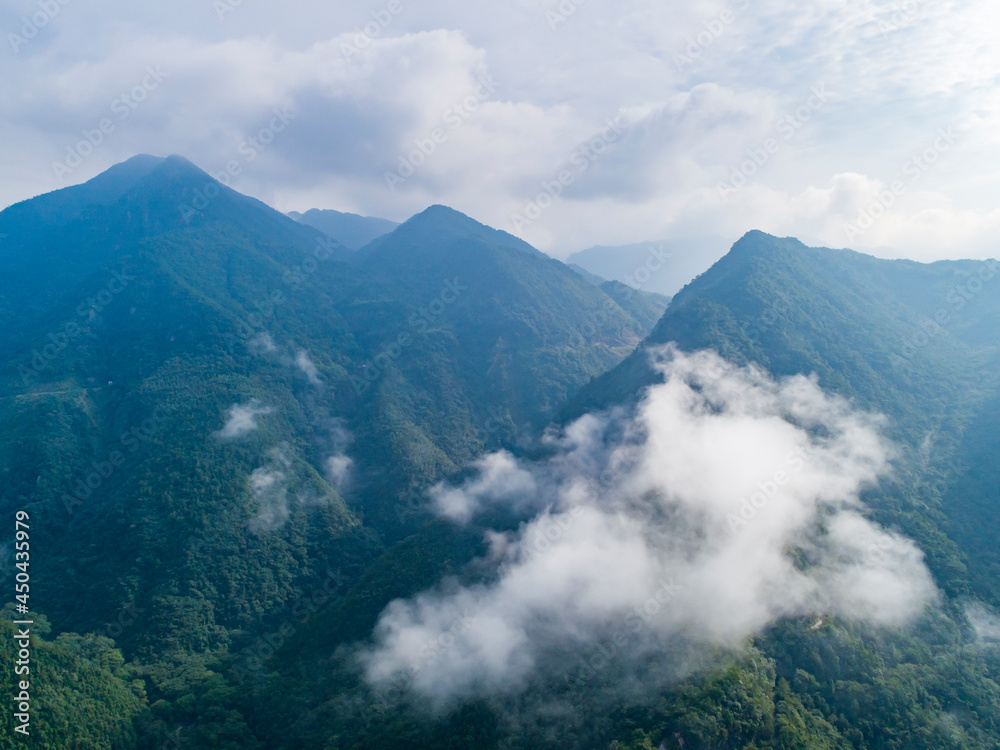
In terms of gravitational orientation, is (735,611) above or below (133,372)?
below

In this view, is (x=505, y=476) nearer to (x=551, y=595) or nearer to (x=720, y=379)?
(x=551, y=595)

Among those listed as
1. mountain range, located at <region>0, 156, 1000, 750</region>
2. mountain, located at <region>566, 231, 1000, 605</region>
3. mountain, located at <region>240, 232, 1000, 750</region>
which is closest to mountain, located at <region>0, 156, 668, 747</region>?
mountain range, located at <region>0, 156, 1000, 750</region>

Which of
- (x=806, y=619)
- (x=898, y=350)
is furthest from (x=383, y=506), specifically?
(x=898, y=350)

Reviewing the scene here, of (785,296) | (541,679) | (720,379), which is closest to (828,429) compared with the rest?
(720,379)

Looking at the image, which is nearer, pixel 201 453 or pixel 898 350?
pixel 201 453

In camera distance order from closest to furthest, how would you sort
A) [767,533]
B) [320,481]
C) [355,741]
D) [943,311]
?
1. [355,741]
2. [767,533]
3. [320,481]
4. [943,311]

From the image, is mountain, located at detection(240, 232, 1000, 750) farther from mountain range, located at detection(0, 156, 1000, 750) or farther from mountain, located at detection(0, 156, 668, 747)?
mountain, located at detection(0, 156, 668, 747)

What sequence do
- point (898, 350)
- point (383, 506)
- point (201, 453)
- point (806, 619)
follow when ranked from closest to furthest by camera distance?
point (806, 619), point (201, 453), point (898, 350), point (383, 506)

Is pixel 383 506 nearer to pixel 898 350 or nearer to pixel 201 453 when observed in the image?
pixel 201 453

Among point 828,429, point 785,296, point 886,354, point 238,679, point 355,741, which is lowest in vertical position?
point 355,741
